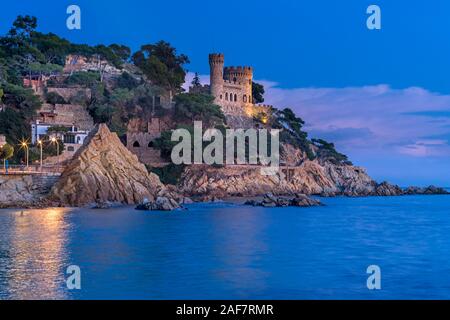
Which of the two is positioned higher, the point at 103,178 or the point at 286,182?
the point at 103,178

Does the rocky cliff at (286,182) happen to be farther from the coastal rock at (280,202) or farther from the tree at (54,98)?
the tree at (54,98)

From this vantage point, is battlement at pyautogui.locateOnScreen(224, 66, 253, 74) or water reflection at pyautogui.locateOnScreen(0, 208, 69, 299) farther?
battlement at pyautogui.locateOnScreen(224, 66, 253, 74)

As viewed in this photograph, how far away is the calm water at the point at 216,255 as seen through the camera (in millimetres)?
22609

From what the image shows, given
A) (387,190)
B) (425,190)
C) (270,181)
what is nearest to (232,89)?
(270,181)

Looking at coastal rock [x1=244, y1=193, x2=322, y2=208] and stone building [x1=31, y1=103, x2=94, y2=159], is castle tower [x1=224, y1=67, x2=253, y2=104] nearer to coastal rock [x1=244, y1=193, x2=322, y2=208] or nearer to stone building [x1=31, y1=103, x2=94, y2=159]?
stone building [x1=31, y1=103, x2=94, y2=159]

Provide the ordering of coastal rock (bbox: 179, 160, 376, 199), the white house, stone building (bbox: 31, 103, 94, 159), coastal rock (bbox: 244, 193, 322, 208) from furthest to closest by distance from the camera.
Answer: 1. coastal rock (bbox: 179, 160, 376, 199)
2. stone building (bbox: 31, 103, 94, 159)
3. the white house
4. coastal rock (bbox: 244, 193, 322, 208)

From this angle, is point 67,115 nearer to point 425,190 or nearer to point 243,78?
point 243,78

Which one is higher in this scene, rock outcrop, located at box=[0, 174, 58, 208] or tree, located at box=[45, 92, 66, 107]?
tree, located at box=[45, 92, 66, 107]

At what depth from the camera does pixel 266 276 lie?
25.5 meters

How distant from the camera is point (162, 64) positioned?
9525 centimetres

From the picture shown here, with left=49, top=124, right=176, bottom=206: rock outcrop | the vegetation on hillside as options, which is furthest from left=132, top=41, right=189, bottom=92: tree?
left=49, top=124, right=176, bottom=206: rock outcrop

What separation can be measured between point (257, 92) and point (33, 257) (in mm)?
86605

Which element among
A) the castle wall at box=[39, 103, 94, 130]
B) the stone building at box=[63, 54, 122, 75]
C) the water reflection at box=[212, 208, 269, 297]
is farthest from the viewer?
the stone building at box=[63, 54, 122, 75]

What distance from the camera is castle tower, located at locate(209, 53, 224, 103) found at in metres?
98.4
